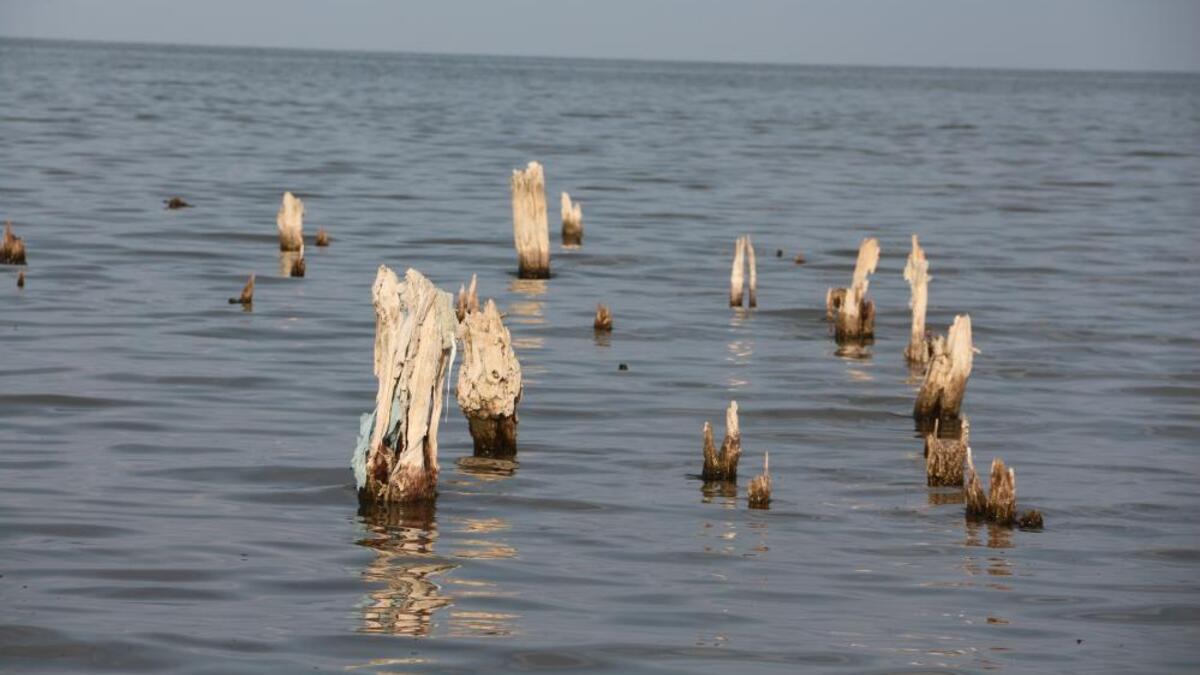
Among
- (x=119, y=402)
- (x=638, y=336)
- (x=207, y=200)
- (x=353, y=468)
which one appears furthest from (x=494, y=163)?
(x=353, y=468)

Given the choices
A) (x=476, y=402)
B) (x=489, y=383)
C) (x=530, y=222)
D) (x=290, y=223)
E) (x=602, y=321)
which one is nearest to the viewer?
(x=489, y=383)

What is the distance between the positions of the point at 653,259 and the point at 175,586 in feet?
65.2

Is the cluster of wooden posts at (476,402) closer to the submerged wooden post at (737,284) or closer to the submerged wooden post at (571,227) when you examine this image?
the submerged wooden post at (737,284)

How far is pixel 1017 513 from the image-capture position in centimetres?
1400

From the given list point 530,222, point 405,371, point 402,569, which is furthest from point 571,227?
point 402,569

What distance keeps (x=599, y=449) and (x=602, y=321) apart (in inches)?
262

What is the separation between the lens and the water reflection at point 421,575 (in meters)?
10.6

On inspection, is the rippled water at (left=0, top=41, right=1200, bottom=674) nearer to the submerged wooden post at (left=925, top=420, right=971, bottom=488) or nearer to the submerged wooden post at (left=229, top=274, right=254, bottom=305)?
the submerged wooden post at (left=925, top=420, right=971, bottom=488)

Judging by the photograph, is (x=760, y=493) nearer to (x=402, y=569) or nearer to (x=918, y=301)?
(x=402, y=569)

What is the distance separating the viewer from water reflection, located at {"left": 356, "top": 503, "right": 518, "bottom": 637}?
10625mm

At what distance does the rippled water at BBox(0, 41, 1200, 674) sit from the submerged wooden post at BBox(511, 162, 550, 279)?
70 cm

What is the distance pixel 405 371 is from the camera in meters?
12.6

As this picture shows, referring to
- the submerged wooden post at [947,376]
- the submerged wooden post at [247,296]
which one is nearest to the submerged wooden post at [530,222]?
the submerged wooden post at [247,296]

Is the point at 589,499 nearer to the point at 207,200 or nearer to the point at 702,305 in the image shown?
the point at 702,305
